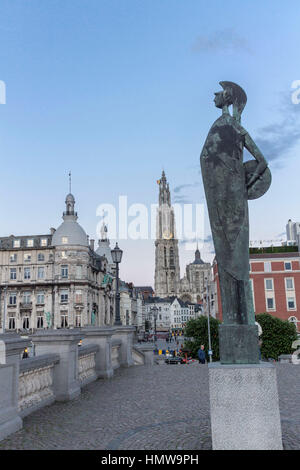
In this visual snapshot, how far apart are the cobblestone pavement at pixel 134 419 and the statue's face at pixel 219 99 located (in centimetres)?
563

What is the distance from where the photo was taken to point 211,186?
630 cm

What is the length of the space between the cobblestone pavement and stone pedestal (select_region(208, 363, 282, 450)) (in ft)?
2.58

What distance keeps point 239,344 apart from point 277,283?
162 ft

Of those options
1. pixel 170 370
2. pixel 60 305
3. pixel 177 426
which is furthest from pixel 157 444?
pixel 60 305

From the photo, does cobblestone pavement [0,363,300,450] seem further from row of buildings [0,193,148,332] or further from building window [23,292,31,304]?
building window [23,292,31,304]

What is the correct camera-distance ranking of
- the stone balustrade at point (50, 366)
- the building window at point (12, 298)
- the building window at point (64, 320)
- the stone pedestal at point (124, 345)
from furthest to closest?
the building window at point (12, 298) → the building window at point (64, 320) → the stone pedestal at point (124, 345) → the stone balustrade at point (50, 366)

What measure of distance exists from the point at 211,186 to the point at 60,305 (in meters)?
58.6

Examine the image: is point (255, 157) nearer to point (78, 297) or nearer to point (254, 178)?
point (254, 178)

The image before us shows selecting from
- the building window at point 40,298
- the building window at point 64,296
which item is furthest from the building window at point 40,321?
the building window at point 64,296

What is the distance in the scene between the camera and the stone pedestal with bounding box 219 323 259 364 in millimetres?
5832

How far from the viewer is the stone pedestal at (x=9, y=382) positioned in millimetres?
6766

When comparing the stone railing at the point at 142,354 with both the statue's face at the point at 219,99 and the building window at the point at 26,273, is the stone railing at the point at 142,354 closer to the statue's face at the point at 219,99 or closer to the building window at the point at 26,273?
the statue's face at the point at 219,99

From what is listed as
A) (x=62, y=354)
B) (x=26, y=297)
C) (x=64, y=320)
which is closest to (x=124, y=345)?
(x=62, y=354)

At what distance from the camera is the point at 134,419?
25.7ft
